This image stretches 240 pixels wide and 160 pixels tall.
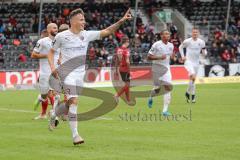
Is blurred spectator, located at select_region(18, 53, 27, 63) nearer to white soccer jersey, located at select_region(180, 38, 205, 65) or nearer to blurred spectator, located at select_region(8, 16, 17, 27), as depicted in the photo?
blurred spectator, located at select_region(8, 16, 17, 27)

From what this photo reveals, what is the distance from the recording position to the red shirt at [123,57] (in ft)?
84.9

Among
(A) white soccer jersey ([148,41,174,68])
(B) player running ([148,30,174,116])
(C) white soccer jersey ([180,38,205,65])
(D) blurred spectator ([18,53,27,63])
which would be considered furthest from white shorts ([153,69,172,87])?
(D) blurred spectator ([18,53,27,63])

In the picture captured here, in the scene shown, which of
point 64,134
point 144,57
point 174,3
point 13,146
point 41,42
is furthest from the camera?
point 174,3

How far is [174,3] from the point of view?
52.1 metres

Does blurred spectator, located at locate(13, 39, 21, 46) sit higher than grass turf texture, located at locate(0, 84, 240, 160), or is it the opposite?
blurred spectator, located at locate(13, 39, 21, 46)

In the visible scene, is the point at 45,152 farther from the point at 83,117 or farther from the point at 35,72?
the point at 35,72

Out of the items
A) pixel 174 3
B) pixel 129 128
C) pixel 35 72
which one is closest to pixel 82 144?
pixel 129 128

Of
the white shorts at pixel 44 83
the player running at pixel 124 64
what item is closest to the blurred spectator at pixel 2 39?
the player running at pixel 124 64

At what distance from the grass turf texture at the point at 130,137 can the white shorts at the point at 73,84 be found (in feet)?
3.15

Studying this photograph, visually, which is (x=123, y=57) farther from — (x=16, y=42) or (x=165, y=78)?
(x=16, y=42)

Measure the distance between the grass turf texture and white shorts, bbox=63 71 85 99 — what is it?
961mm

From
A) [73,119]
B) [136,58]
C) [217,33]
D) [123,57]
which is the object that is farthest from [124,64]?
[217,33]

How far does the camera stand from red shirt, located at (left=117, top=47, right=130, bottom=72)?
2588cm

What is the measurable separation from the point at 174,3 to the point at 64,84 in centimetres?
3872
